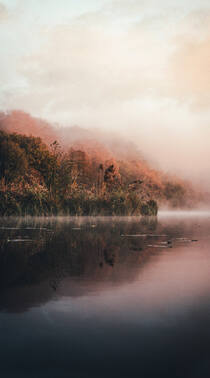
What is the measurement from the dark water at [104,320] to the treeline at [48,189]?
33.3 meters

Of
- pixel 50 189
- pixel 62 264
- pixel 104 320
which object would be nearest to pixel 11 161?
pixel 50 189

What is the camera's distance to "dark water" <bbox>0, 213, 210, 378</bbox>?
4.01 m

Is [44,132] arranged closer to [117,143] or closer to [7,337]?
[117,143]

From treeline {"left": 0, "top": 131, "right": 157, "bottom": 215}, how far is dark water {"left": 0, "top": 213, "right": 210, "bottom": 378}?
33.3 metres

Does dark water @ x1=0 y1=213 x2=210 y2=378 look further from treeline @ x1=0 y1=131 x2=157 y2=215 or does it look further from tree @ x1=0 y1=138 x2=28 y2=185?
tree @ x1=0 y1=138 x2=28 y2=185

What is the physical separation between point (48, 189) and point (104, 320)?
4444cm

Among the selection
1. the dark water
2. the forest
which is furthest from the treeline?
the dark water

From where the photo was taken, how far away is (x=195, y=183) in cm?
16788

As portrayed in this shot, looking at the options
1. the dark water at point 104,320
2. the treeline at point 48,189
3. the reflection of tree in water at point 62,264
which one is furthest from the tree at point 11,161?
the dark water at point 104,320

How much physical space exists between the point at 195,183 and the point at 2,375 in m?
169

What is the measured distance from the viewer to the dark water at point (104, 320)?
4012 millimetres

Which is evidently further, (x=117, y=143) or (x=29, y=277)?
(x=117, y=143)

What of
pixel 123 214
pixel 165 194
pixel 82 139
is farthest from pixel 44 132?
pixel 123 214

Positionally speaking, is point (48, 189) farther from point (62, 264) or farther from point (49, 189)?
point (62, 264)
